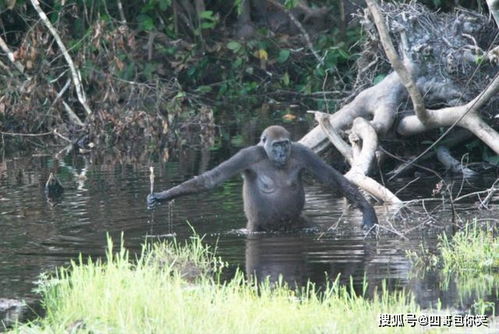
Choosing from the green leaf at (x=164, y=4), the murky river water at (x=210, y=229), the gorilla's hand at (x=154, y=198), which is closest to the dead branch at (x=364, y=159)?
the murky river water at (x=210, y=229)

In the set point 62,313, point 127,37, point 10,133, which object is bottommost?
point 62,313

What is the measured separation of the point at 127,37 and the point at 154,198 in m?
9.22

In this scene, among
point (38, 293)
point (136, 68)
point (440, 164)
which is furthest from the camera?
point (136, 68)

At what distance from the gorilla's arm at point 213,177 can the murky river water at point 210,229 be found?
0.50 metres

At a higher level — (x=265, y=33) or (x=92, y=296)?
(x=265, y=33)

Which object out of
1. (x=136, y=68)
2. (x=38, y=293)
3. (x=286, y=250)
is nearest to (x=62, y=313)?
(x=38, y=293)

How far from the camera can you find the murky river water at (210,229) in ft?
31.7

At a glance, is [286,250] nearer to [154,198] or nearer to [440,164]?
[154,198]

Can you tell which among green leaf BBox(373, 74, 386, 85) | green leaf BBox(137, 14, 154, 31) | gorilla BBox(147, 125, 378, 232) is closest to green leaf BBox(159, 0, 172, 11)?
green leaf BBox(137, 14, 154, 31)

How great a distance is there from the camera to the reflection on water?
379 inches

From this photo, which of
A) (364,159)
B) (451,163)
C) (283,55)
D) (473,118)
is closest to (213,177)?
(364,159)

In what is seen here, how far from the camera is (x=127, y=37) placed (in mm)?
20047

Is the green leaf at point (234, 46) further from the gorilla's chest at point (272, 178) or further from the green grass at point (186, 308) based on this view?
the green grass at point (186, 308)

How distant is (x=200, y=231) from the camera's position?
39.6 ft
